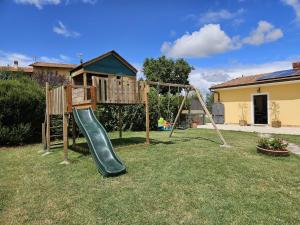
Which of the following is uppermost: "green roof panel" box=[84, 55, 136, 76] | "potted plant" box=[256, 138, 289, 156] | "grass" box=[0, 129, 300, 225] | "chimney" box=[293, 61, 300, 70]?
"green roof panel" box=[84, 55, 136, 76]

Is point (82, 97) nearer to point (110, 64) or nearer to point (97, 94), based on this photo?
point (97, 94)

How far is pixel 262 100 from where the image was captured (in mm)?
19250

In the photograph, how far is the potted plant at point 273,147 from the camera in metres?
6.64

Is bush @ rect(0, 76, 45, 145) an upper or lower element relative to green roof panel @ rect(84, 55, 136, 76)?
lower

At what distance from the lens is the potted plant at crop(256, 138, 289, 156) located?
6637mm

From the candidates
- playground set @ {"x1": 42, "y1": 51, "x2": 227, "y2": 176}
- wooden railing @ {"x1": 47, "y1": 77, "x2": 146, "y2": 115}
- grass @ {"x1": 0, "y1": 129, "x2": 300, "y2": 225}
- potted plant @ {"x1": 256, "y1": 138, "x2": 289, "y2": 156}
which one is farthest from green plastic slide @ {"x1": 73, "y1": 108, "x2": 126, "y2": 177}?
potted plant @ {"x1": 256, "y1": 138, "x2": 289, "y2": 156}

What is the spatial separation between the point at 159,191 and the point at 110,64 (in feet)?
60.4

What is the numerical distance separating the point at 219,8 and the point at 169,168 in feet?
38.4

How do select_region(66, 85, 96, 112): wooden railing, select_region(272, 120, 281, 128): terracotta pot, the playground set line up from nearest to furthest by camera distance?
the playground set → select_region(66, 85, 96, 112): wooden railing → select_region(272, 120, 281, 128): terracotta pot

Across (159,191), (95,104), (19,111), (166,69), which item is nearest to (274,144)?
(159,191)

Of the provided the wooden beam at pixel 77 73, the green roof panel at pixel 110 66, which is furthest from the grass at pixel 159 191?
the green roof panel at pixel 110 66

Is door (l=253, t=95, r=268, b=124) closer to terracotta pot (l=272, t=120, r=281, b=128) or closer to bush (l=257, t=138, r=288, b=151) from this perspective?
terracotta pot (l=272, t=120, r=281, b=128)

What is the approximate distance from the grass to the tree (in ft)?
106

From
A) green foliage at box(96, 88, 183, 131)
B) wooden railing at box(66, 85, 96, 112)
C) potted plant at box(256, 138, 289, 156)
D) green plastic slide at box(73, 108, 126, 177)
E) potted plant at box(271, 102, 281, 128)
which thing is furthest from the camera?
potted plant at box(271, 102, 281, 128)
